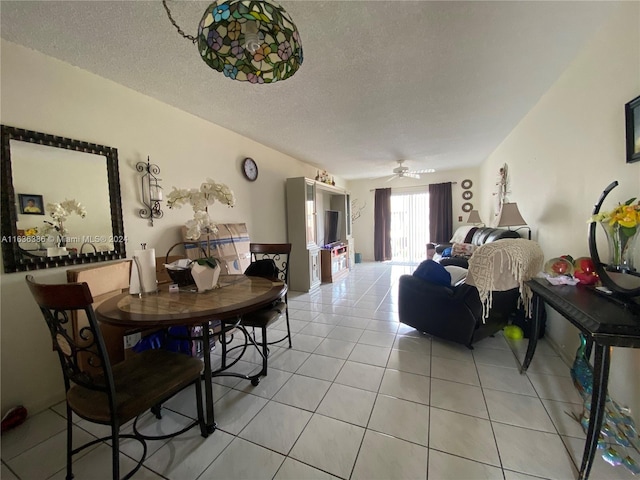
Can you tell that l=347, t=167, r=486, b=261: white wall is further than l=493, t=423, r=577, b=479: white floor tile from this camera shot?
Yes

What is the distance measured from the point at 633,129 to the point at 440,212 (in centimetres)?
522

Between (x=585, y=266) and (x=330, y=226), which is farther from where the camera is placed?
(x=330, y=226)

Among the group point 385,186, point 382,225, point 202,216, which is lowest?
point 382,225

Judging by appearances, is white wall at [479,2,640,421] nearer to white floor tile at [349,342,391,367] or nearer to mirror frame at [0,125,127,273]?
white floor tile at [349,342,391,367]

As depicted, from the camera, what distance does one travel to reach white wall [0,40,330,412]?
163 centimetres

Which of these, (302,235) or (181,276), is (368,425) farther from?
(302,235)

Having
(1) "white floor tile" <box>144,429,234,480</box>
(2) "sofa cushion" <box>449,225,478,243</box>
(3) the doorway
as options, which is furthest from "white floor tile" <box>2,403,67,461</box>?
(3) the doorway

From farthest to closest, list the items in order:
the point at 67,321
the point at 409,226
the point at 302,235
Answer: the point at 409,226
the point at 302,235
the point at 67,321

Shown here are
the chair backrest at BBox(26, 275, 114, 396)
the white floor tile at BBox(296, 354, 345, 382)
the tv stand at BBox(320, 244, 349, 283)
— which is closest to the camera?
the chair backrest at BBox(26, 275, 114, 396)

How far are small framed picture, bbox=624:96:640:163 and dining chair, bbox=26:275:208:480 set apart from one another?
2695mm

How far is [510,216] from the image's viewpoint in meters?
3.03

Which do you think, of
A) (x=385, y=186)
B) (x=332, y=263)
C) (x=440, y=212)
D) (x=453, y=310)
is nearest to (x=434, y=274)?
(x=453, y=310)

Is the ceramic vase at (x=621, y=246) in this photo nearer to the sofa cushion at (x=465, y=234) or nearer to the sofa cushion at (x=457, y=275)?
the sofa cushion at (x=457, y=275)

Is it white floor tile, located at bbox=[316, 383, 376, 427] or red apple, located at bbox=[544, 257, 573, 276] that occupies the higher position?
red apple, located at bbox=[544, 257, 573, 276]
